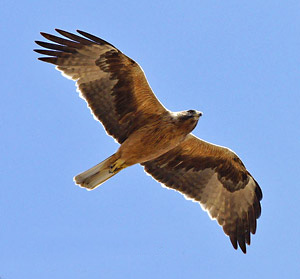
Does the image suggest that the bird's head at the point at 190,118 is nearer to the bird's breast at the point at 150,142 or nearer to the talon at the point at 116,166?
the bird's breast at the point at 150,142

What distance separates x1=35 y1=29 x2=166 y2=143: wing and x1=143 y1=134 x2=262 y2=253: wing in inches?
46.2

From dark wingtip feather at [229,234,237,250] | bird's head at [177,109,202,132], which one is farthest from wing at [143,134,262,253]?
bird's head at [177,109,202,132]

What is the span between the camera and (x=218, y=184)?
1346cm

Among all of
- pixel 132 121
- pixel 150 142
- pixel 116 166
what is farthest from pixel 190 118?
pixel 116 166

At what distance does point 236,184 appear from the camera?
1347 cm

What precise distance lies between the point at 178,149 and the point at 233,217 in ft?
6.00

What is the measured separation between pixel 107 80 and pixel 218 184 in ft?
10.3

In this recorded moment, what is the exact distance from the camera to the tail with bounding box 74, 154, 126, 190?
40.0ft

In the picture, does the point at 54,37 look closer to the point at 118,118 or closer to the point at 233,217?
the point at 118,118

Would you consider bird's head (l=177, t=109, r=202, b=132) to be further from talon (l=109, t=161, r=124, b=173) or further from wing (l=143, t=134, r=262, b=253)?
talon (l=109, t=161, r=124, b=173)

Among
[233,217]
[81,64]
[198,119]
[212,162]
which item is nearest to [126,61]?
[81,64]

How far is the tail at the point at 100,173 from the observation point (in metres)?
12.2

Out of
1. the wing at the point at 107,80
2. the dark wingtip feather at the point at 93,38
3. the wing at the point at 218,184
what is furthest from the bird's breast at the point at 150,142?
the dark wingtip feather at the point at 93,38

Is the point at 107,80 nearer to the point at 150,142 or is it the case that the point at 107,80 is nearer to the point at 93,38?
the point at 93,38
